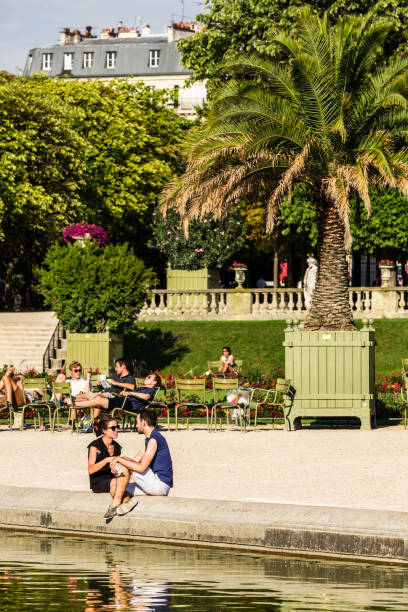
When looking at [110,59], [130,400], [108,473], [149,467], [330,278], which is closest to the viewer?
[149,467]

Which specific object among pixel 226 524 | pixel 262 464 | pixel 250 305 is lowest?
pixel 226 524

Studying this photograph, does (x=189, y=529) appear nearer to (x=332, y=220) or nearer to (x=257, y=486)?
(x=257, y=486)

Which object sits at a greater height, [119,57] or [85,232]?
[119,57]

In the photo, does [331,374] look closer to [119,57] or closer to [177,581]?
[177,581]

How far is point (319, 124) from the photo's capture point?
22094 millimetres

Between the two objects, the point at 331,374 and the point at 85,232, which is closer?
the point at 331,374

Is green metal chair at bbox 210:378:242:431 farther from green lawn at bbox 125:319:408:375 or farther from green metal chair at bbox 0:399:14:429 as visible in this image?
green lawn at bbox 125:319:408:375

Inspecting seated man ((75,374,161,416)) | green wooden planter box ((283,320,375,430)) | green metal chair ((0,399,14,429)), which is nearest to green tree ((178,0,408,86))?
green wooden planter box ((283,320,375,430))

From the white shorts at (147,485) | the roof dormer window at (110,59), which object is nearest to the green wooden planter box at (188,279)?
the white shorts at (147,485)

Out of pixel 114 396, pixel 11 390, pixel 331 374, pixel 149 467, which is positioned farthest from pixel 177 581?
pixel 331 374

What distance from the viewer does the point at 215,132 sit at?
22359mm

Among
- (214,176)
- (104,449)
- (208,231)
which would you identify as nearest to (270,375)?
(214,176)

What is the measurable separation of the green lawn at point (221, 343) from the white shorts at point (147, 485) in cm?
2013

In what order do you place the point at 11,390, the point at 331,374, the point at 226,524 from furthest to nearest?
the point at 331,374, the point at 11,390, the point at 226,524
